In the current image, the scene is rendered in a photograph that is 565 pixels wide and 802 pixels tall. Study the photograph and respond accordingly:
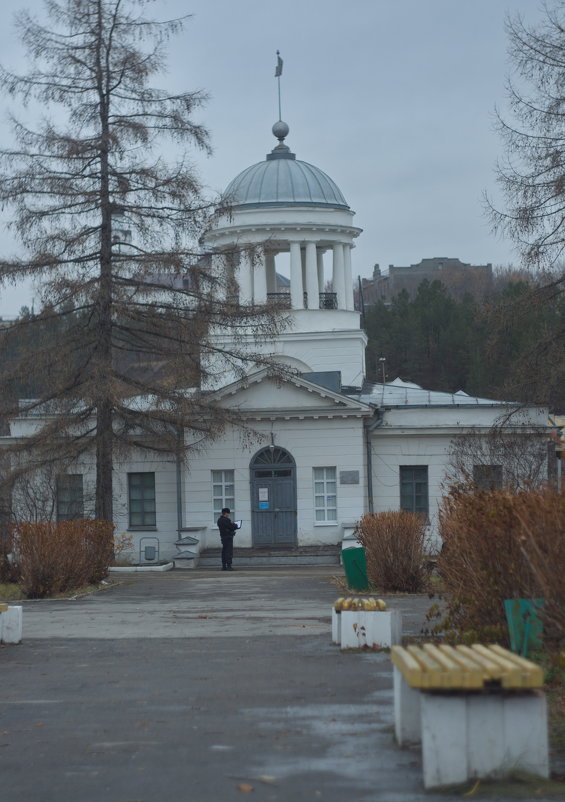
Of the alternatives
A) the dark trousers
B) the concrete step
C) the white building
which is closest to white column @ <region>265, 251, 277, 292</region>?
the white building

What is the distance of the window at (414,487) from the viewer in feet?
129

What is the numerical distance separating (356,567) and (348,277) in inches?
1017

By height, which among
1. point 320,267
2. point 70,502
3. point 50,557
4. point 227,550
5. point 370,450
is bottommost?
point 227,550

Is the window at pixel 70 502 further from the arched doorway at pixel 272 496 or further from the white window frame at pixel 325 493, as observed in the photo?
the white window frame at pixel 325 493

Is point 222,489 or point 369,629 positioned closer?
point 369,629

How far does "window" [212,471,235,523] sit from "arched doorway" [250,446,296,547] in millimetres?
733

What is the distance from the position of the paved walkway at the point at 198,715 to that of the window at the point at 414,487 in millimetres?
23288

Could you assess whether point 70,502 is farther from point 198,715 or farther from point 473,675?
point 473,675

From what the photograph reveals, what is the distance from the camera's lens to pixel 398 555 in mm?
20250

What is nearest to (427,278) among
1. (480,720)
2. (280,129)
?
(280,129)

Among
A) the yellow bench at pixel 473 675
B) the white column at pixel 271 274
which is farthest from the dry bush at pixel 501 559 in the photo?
the white column at pixel 271 274

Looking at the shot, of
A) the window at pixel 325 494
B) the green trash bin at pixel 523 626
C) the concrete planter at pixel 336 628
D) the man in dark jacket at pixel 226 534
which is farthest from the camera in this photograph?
the window at pixel 325 494

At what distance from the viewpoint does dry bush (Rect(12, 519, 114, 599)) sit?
20.6 meters

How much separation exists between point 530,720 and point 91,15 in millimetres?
25839
